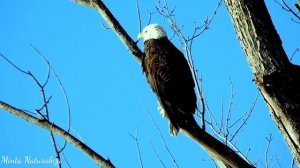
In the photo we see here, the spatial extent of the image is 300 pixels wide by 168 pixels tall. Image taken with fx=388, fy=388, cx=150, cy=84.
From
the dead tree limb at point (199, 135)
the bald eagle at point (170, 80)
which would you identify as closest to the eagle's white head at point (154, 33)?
the bald eagle at point (170, 80)

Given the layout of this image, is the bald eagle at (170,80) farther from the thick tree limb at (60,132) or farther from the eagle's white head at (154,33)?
the thick tree limb at (60,132)

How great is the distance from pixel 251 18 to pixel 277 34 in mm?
184

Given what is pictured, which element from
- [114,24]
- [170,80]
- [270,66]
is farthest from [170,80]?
[270,66]

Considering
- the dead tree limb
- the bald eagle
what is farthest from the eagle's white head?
the dead tree limb

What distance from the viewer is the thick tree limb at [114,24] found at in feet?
10.5

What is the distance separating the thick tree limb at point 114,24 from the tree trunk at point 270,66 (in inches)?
40.4

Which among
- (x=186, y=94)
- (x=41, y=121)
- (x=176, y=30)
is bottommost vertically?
(x=41, y=121)

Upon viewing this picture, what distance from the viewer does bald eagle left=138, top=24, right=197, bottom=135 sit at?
3627 millimetres

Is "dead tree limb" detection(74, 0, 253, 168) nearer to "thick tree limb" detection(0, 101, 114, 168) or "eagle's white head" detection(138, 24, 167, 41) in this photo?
"thick tree limb" detection(0, 101, 114, 168)

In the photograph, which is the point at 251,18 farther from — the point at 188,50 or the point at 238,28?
the point at 188,50

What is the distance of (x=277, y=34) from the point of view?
2.31m

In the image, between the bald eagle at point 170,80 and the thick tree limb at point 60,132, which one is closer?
the thick tree limb at point 60,132

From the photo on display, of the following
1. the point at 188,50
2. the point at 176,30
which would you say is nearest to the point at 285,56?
the point at 188,50

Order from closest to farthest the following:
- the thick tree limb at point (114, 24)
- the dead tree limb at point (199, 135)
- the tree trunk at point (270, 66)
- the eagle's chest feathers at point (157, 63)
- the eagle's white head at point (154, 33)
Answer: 1. the dead tree limb at point (199, 135)
2. the tree trunk at point (270, 66)
3. the thick tree limb at point (114, 24)
4. the eagle's chest feathers at point (157, 63)
5. the eagle's white head at point (154, 33)
